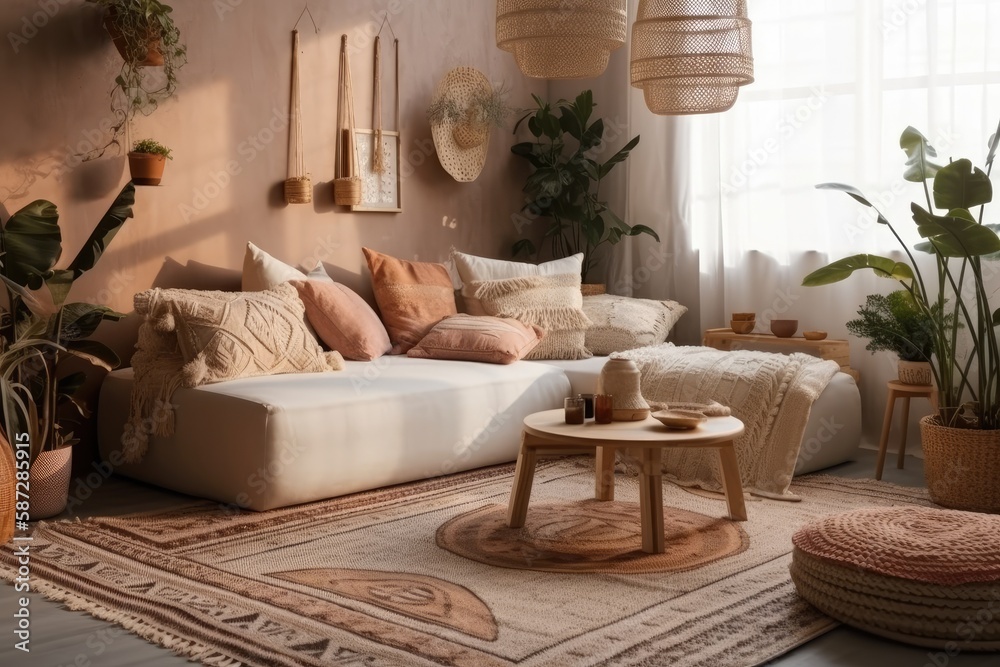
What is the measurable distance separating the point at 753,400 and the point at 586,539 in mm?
1174

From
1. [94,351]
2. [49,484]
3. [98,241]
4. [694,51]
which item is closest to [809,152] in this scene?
[694,51]

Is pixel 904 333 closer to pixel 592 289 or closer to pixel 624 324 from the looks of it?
pixel 624 324

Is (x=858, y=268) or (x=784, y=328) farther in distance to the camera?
(x=784, y=328)

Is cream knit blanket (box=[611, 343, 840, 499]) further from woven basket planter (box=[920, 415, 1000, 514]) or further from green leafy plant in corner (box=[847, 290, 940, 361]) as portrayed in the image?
woven basket planter (box=[920, 415, 1000, 514])

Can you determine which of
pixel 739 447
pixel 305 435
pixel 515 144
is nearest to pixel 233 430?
pixel 305 435

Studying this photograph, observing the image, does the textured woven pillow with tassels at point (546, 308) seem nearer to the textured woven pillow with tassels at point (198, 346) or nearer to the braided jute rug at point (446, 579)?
the braided jute rug at point (446, 579)

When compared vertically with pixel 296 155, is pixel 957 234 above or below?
below

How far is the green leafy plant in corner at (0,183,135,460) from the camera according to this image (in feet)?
12.1

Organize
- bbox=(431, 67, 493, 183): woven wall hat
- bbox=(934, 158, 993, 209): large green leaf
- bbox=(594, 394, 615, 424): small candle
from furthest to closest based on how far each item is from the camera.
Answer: bbox=(431, 67, 493, 183): woven wall hat < bbox=(934, 158, 993, 209): large green leaf < bbox=(594, 394, 615, 424): small candle

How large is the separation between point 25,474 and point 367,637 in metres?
1.56

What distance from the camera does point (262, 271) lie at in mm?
4613

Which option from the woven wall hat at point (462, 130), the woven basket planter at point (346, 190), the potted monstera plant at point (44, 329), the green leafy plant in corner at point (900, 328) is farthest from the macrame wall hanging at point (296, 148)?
the green leafy plant in corner at point (900, 328)

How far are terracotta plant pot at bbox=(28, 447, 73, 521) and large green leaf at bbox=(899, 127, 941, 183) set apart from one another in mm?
3288
